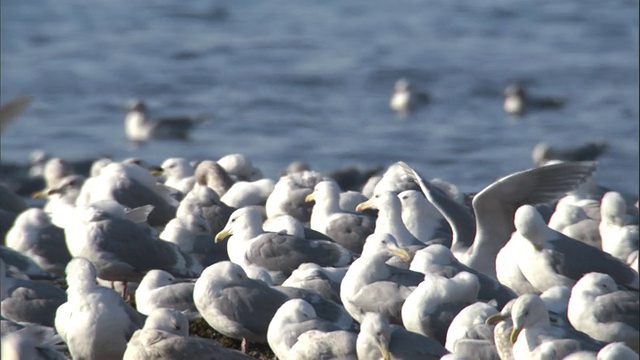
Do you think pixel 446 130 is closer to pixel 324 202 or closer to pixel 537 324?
pixel 324 202

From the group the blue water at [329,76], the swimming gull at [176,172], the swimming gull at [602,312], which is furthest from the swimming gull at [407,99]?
the swimming gull at [602,312]

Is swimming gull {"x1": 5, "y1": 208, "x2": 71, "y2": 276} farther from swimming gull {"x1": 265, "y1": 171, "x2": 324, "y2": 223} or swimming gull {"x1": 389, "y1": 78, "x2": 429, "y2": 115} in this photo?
swimming gull {"x1": 389, "y1": 78, "x2": 429, "y2": 115}

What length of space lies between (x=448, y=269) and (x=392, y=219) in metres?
1.57

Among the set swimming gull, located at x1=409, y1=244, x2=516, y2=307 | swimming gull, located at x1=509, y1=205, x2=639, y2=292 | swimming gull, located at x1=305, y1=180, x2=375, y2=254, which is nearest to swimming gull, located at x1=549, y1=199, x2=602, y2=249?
swimming gull, located at x1=305, y1=180, x2=375, y2=254

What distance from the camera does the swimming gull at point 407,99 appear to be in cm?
2827

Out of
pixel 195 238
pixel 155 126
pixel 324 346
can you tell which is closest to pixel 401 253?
pixel 324 346

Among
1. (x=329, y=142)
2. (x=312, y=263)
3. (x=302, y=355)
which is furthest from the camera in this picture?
(x=329, y=142)

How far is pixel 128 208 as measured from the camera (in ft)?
39.4

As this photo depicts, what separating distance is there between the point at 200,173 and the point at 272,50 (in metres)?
20.0

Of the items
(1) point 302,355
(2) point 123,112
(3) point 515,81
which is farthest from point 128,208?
(3) point 515,81

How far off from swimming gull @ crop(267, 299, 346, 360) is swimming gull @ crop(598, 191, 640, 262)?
13.8ft

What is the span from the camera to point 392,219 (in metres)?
10.7

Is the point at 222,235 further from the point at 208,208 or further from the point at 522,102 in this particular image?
the point at 522,102

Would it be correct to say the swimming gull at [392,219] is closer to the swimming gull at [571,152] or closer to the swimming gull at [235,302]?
the swimming gull at [235,302]
